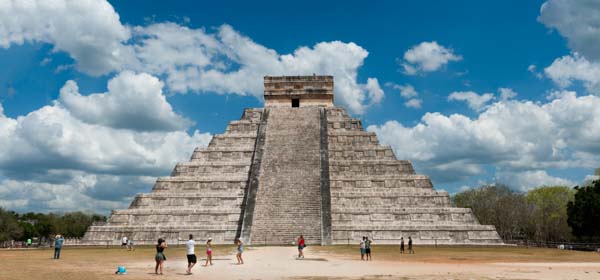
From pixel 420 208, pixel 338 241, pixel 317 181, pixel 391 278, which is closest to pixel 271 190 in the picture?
pixel 317 181

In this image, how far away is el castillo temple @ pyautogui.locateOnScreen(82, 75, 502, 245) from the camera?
88.5 ft

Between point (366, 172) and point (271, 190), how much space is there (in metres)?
6.15

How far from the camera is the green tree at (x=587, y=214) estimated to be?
2970 cm

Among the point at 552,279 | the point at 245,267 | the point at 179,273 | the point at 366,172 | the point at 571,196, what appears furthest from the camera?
the point at 571,196

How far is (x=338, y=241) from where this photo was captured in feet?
86.7

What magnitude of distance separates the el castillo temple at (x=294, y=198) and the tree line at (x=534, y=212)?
8777 mm

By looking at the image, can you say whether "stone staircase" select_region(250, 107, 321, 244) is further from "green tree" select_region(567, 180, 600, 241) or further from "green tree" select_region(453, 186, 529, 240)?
"green tree" select_region(453, 186, 529, 240)

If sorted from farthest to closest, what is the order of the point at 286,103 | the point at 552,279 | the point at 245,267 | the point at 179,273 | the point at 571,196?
the point at 571,196
the point at 286,103
the point at 245,267
the point at 179,273
the point at 552,279

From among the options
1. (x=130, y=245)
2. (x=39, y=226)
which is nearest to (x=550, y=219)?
(x=130, y=245)

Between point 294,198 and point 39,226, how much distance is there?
58122mm

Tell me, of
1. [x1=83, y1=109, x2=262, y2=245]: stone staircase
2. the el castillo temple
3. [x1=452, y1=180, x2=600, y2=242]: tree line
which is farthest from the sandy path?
[x1=452, y1=180, x2=600, y2=242]: tree line

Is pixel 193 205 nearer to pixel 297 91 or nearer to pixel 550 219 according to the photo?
pixel 297 91

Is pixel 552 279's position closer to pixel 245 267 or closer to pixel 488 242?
pixel 245 267

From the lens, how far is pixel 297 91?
40.8 m
